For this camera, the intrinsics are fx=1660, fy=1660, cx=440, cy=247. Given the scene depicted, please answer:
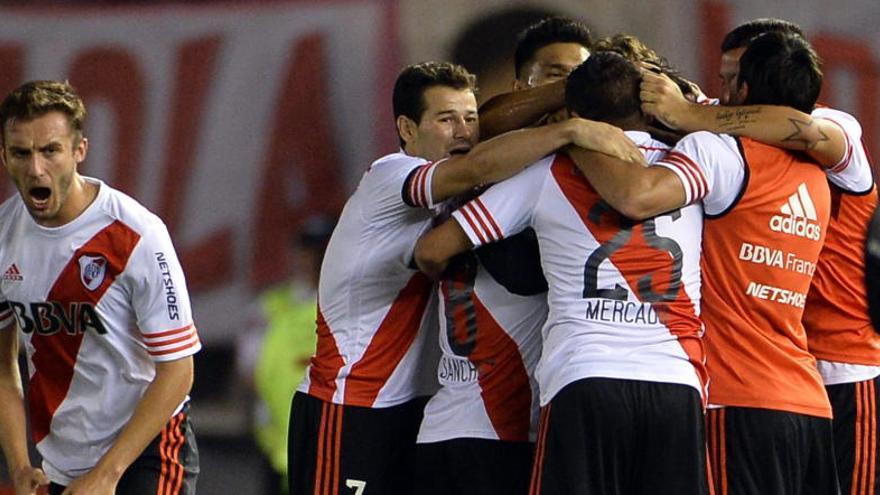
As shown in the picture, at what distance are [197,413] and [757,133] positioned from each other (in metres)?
4.09

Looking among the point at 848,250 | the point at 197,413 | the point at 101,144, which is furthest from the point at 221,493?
the point at 848,250

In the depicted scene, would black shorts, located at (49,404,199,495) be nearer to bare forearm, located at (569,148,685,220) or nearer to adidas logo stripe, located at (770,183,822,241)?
bare forearm, located at (569,148,685,220)

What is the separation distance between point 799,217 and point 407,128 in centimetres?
123

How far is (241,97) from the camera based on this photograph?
7.85 m

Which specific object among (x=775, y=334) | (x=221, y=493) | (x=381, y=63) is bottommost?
(x=221, y=493)

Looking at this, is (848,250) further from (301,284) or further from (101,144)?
(101,144)

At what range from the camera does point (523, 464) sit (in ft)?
15.3

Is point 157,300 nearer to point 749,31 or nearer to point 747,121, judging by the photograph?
point 747,121

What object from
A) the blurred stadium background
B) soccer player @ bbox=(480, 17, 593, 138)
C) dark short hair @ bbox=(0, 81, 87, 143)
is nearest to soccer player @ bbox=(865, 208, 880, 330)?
soccer player @ bbox=(480, 17, 593, 138)

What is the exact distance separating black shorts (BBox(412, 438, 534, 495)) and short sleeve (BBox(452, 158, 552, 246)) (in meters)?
0.60

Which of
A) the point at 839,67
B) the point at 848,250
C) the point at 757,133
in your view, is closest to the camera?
the point at 757,133

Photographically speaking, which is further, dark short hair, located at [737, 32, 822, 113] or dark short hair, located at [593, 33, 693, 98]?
dark short hair, located at [593, 33, 693, 98]

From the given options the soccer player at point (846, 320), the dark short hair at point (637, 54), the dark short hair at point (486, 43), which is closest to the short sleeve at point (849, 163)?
the soccer player at point (846, 320)

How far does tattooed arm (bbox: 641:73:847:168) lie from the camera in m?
4.46
